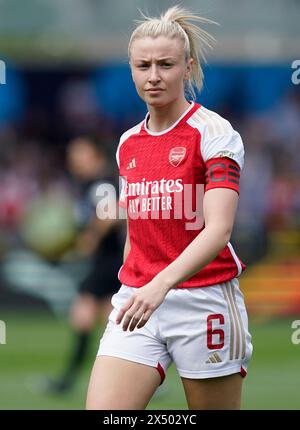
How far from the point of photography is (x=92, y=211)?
32.6ft

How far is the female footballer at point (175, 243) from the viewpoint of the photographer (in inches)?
183

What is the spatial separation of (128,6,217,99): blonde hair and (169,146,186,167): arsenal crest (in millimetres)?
348

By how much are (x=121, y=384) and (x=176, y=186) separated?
89 cm

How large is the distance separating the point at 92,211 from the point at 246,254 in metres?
5.77

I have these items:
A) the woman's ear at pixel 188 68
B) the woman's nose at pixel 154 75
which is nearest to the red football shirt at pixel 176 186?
the woman's ear at pixel 188 68

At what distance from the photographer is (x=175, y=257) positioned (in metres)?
4.73

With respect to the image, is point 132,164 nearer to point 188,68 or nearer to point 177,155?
point 177,155

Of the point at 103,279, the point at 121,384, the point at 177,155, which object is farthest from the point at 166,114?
the point at 103,279

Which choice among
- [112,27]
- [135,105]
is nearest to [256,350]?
[135,105]

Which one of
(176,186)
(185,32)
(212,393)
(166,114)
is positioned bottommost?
(212,393)

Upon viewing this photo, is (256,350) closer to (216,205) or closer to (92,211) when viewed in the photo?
(92,211)

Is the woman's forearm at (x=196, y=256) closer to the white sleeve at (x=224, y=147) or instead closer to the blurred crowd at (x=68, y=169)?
the white sleeve at (x=224, y=147)

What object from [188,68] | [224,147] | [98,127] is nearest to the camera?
[224,147]

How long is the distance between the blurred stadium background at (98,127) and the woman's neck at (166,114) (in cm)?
750
